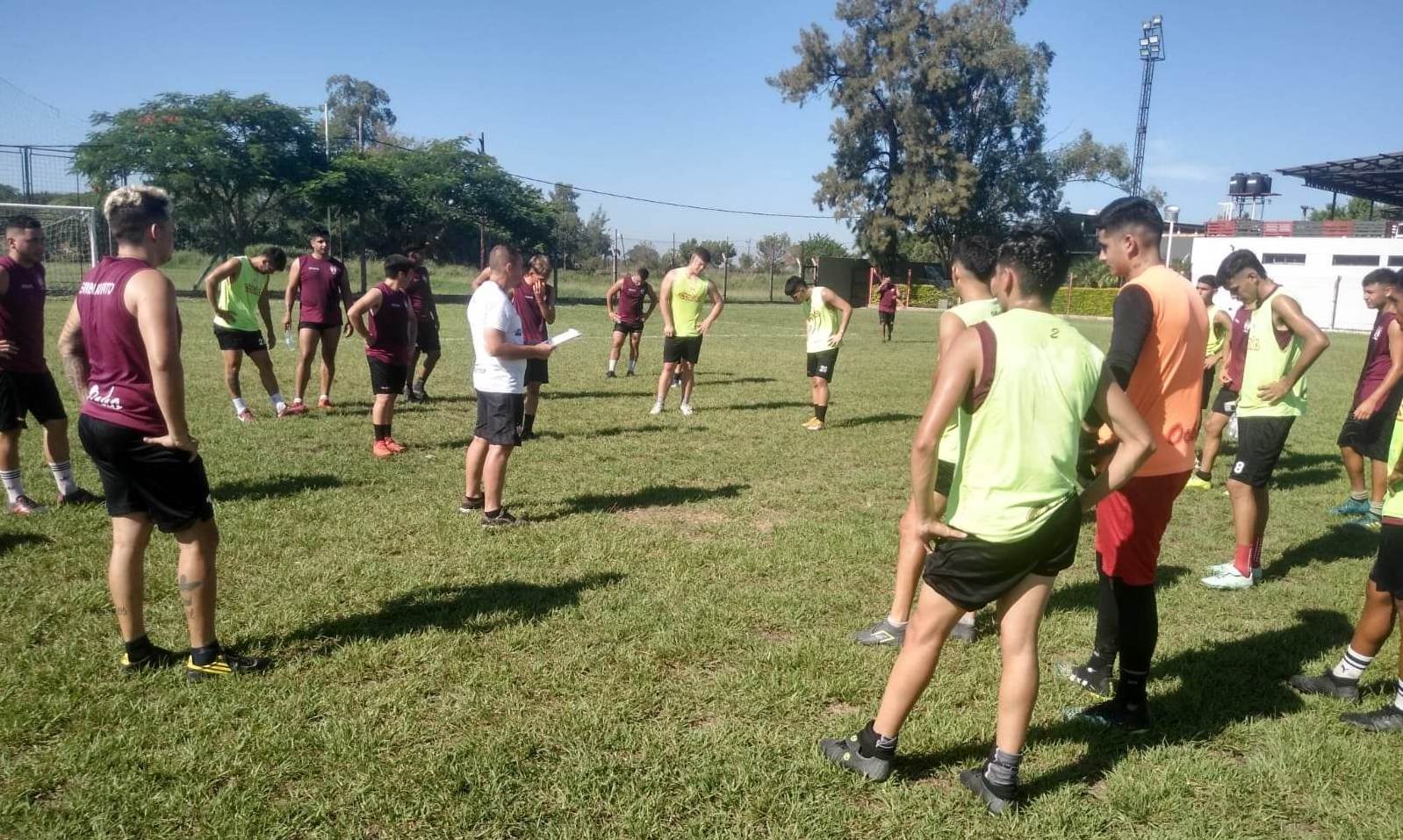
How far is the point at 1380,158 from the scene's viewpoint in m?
48.7

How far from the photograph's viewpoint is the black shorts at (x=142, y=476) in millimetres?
3408

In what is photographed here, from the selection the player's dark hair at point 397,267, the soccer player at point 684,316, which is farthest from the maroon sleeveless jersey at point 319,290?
the soccer player at point 684,316

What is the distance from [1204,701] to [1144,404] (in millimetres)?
1406

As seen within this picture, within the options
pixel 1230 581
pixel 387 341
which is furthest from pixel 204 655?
pixel 1230 581

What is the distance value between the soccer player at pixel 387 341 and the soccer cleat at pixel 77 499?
2.26m

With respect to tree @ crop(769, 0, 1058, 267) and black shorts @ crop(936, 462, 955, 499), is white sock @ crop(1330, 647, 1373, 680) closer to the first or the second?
black shorts @ crop(936, 462, 955, 499)

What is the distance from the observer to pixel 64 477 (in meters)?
5.89

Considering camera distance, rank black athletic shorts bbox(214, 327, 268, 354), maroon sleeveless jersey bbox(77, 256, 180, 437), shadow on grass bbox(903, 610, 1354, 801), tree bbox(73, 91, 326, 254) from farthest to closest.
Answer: tree bbox(73, 91, 326, 254) < black athletic shorts bbox(214, 327, 268, 354) < maroon sleeveless jersey bbox(77, 256, 180, 437) < shadow on grass bbox(903, 610, 1354, 801)

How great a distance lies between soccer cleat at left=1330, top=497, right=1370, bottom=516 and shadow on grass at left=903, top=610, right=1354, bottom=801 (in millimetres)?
2725

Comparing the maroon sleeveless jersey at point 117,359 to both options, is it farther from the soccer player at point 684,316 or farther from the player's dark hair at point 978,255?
the soccer player at point 684,316

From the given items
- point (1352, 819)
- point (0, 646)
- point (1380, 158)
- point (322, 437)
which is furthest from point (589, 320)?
point (1380, 158)

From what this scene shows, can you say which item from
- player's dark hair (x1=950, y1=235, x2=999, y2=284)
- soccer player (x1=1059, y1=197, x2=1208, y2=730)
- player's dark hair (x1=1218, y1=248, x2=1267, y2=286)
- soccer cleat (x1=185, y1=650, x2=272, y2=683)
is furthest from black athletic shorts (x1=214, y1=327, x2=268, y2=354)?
player's dark hair (x1=1218, y1=248, x2=1267, y2=286)

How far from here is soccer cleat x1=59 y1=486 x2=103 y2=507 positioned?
588 cm

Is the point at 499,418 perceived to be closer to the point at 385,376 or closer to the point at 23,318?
the point at 385,376
